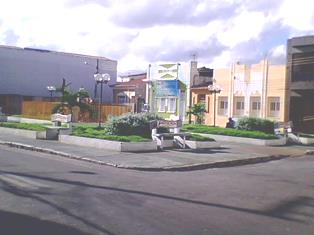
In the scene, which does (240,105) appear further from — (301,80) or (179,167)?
(179,167)

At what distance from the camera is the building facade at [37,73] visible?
227ft

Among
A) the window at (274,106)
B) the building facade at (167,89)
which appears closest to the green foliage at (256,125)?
the window at (274,106)

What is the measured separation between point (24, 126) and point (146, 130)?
305 inches

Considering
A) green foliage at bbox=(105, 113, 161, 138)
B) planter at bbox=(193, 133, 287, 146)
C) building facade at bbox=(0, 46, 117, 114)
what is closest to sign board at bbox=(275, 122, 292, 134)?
planter at bbox=(193, 133, 287, 146)

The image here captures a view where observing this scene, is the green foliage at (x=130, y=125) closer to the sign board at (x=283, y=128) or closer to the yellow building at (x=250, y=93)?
the sign board at (x=283, y=128)

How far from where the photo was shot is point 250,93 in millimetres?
42031

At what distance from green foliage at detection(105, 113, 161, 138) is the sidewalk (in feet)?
6.91

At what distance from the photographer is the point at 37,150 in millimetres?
20625

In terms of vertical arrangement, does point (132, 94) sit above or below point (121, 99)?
above

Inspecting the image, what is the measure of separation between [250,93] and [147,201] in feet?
108

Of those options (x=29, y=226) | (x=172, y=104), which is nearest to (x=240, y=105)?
(x=172, y=104)

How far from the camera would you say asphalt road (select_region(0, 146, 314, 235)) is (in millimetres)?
7957

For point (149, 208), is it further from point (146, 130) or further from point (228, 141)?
point (228, 141)

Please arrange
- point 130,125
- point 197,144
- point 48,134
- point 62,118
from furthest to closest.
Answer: point 62,118
point 48,134
point 130,125
point 197,144
